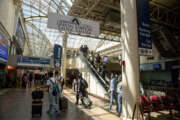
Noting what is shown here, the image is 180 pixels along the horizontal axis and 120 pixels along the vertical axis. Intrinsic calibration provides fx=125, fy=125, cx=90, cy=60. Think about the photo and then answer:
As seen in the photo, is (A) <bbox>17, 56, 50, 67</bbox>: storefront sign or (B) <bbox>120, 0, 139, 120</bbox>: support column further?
(A) <bbox>17, 56, 50, 67</bbox>: storefront sign

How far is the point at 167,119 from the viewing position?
16.8 ft

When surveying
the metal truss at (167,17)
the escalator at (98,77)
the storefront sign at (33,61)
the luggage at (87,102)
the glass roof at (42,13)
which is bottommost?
the luggage at (87,102)

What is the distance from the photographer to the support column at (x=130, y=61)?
415 centimetres

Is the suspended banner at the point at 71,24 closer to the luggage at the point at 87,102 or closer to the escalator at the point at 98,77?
the luggage at the point at 87,102

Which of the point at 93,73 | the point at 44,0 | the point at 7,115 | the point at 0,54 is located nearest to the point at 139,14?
the point at 7,115

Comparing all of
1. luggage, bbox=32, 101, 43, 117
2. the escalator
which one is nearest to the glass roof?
the escalator

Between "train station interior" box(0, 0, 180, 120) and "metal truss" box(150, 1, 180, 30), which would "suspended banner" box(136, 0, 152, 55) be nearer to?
"train station interior" box(0, 0, 180, 120)

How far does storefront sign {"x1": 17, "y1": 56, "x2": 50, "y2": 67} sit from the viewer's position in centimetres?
1530

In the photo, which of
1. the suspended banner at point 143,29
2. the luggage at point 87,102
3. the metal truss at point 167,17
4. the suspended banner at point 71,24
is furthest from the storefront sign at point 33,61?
the suspended banner at point 143,29

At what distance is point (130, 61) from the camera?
14.2 feet

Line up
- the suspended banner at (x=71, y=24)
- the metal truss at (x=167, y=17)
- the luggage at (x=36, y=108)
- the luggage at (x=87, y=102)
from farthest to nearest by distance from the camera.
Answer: the metal truss at (x=167, y=17) < the luggage at (x=87, y=102) < the suspended banner at (x=71, y=24) < the luggage at (x=36, y=108)

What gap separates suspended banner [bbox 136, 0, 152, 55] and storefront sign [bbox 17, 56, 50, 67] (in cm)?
1466

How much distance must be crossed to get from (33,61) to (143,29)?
1511cm

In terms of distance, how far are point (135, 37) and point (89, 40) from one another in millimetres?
36964
